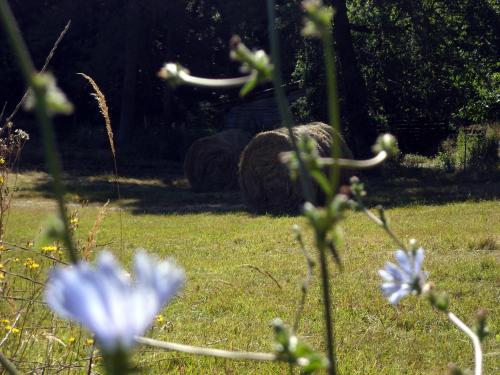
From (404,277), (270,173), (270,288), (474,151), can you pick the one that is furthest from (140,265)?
(474,151)

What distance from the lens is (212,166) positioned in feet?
45.1

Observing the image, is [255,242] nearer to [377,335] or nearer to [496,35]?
[377,335]

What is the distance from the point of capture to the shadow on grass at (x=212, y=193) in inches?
426

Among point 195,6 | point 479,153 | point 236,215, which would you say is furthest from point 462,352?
point 195,6

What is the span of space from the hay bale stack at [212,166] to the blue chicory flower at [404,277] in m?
13.1

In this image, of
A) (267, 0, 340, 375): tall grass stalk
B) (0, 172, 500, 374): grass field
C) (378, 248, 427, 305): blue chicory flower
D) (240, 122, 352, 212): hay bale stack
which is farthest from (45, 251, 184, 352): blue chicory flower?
(240, 122, 352, 212): hay bale stack

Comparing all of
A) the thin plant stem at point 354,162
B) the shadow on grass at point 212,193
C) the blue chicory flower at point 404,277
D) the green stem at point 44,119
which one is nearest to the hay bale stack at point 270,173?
the shadow on grass at point 212,193

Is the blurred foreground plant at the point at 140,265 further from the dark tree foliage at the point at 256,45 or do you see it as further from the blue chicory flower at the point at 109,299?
the dark tree foliage at the point at 256,45

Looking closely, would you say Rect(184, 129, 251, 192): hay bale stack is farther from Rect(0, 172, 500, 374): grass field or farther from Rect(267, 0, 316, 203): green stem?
Rect(267, 0, 316, 203): green stem

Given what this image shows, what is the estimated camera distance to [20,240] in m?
7.88

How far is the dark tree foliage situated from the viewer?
50.3ft

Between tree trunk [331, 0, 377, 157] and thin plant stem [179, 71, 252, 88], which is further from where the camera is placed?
tree trunk [331, 0, 377, 157]

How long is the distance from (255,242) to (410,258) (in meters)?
7.06

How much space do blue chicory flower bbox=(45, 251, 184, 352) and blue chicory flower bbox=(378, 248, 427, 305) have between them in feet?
1.08
